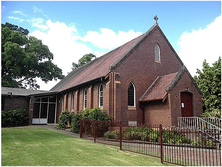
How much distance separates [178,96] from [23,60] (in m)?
31.8

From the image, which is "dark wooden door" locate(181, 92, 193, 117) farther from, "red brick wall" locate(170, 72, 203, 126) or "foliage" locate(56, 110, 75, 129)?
"foliage" locate(56, 110, 75, 129)

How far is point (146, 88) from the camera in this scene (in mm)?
19719

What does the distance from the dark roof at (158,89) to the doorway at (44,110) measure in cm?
1488

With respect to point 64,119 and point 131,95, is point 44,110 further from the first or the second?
point 131,95

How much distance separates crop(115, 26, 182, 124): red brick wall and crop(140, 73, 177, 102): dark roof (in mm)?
468

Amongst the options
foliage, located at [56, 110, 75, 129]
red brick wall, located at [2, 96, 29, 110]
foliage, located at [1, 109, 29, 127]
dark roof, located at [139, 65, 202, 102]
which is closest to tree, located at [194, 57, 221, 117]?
dark roof, located at [139, 65, 202, 102]

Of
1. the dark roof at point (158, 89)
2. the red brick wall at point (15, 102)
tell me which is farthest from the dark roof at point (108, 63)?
the red brick wall at point (15, 102)

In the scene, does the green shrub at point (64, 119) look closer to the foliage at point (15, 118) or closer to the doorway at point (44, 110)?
the foliage at point (15, 118)

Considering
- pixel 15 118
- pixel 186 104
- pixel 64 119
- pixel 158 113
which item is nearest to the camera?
pixel 158 113

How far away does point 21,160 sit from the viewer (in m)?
6.84

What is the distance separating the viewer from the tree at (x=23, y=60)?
3735cm

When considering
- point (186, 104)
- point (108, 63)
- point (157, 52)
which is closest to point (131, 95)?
point (186, 104)

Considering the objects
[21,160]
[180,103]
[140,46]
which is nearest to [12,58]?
[140,46]

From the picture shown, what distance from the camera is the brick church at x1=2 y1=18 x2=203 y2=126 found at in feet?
55.1
